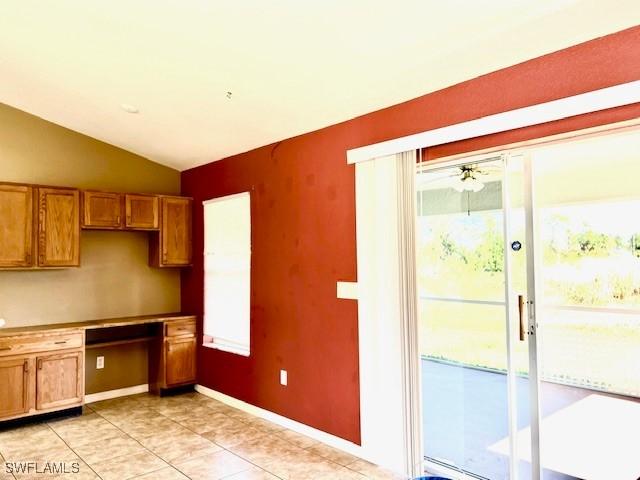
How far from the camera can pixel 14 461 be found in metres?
3.28

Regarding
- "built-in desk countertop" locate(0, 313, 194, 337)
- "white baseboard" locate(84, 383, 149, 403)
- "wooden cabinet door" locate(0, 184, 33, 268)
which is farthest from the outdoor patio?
"wooden cabinet door" locate(0, 184, 33, 268)

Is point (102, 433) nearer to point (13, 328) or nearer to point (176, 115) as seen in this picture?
point (13, 328)

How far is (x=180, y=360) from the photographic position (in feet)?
16.2

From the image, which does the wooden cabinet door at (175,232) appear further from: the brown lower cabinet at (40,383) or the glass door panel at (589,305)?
the glass door panel at (589,305)

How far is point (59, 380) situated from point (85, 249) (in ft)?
4.52

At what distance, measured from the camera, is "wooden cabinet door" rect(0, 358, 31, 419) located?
386 centimetres

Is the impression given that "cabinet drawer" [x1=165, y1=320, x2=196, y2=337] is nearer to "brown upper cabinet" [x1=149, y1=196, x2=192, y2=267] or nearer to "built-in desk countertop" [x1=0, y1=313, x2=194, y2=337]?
"built-in desk countertop" [x1=0, y1=313, x2=194, y2=337]

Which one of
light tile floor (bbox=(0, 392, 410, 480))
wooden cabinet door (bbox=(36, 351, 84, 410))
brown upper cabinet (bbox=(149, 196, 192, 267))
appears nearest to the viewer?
light tile floor (bbox=(0, 392, 410, 480))

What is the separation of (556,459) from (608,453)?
1.07 ft

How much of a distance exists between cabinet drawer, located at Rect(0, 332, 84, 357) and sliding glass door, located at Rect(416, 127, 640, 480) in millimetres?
3294

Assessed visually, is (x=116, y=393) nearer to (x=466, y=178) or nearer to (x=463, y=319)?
(x=463, y=319)

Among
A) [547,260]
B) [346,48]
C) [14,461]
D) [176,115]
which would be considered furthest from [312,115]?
[14,461]

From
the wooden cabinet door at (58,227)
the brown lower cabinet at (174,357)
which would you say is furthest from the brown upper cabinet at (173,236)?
the wooden cabinet door at (58,227)

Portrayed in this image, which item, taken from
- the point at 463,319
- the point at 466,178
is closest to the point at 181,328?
the point at 463,319
